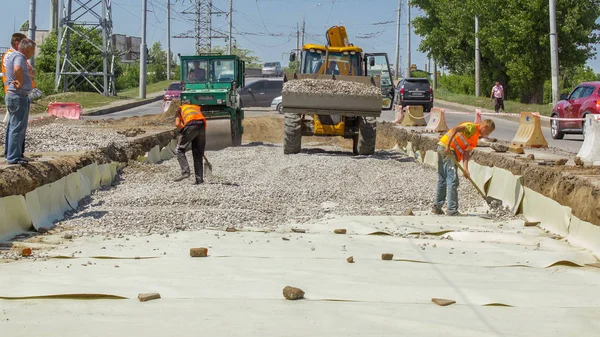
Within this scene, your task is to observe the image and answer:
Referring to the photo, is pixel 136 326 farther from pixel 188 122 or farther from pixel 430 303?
pixel 188 122

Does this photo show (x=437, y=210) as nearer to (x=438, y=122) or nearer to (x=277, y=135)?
(x=438, y=122)

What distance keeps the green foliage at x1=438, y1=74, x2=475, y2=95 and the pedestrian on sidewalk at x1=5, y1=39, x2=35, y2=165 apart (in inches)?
2259

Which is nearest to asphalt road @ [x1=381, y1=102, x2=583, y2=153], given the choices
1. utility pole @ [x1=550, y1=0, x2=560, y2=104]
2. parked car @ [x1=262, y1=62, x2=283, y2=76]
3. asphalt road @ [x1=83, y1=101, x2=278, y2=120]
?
utility pole @ [x1=550, y1=0, x2=560, y2=104]

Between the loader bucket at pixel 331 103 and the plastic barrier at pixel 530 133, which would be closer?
the loader bucket at pixel 331 103

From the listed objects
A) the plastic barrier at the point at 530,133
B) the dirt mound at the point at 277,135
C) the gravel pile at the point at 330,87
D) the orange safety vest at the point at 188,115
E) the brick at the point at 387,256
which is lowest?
the brick at the point at 387,256

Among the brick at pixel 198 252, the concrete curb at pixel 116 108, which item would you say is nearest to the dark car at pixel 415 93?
the concrete curb at pixel 116 108

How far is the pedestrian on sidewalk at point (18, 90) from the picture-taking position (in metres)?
10.1

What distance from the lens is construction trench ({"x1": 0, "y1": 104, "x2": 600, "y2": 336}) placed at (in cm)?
545

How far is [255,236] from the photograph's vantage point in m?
9.15

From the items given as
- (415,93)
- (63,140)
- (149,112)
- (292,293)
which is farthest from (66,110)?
(292,293)

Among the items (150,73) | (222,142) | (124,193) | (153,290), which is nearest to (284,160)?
(222,142)

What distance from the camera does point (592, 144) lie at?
13211 millimetres

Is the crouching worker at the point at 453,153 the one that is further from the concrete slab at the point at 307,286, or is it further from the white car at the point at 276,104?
the white car at the point at 276,104

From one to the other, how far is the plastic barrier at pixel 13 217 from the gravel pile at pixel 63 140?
210 inches
